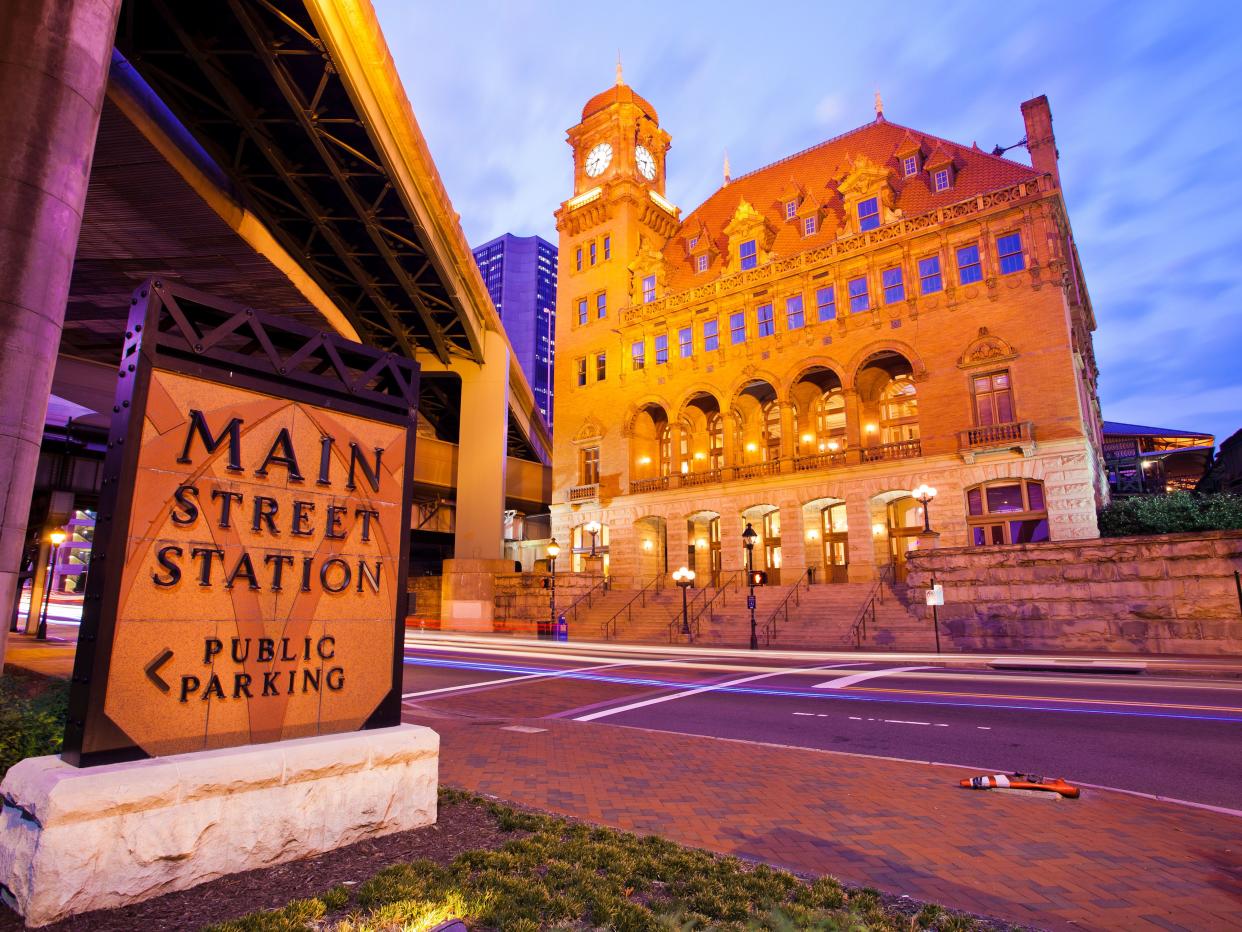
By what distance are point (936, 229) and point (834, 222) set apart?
6833mm

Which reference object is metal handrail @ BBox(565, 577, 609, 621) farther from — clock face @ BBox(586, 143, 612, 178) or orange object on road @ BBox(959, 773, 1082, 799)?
orange object on road @ BBox(959, 773, 1082, 799)

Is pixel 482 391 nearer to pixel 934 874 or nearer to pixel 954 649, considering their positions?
pixel 954 649

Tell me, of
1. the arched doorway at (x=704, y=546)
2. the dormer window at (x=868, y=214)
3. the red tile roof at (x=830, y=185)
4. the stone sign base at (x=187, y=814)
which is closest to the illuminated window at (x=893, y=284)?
the dormer window at (x=868, y=214)

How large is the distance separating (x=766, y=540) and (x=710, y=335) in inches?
497

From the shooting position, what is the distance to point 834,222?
3794 cm

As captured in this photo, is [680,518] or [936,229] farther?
[680,518]

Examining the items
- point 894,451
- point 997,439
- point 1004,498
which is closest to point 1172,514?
point 1004,498

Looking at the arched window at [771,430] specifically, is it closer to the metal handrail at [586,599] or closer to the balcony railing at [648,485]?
the balcony railing at [648,485]

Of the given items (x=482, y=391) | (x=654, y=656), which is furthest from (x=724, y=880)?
(x=482, y=391)

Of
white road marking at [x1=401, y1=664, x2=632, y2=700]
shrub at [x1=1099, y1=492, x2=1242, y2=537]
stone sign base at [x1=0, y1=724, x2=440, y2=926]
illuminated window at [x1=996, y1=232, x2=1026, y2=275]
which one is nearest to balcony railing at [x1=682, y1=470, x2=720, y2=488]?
illuminated window at [x1=996, y1=232, x2=1026, y2=275]

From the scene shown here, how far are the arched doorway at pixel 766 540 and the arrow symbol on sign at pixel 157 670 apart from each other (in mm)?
34005

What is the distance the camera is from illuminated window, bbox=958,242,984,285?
31.3 meters

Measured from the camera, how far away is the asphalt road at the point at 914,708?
26.5 feet

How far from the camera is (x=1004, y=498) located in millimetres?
29234
